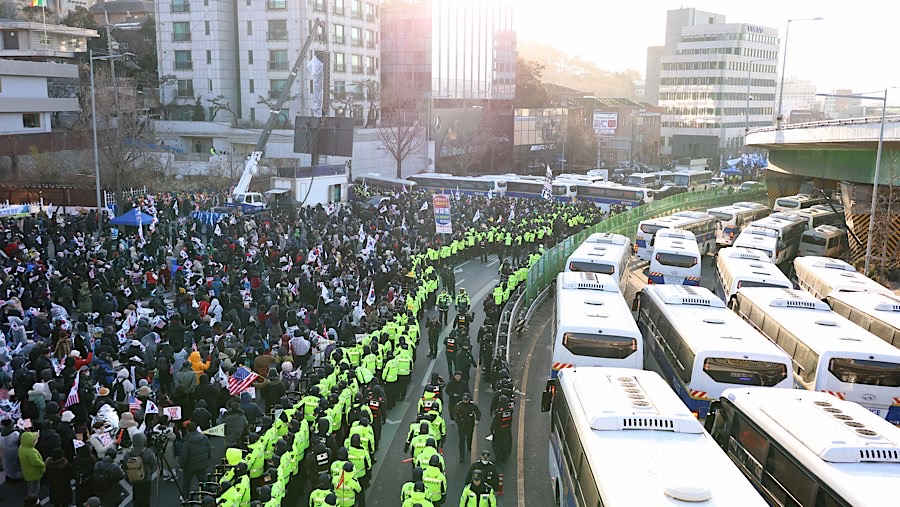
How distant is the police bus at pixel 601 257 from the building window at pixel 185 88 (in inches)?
1848

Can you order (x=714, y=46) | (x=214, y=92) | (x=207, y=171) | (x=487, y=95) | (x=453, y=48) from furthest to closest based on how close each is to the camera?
(x=714, y=46) < (x=487, y=95) < (x=453, y=48) < (x=214, y=92) < (x=207, y=171)

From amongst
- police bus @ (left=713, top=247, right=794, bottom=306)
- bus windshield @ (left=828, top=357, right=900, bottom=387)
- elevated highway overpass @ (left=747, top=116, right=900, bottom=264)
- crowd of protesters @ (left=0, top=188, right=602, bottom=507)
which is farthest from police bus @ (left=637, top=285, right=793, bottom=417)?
elevated highway overpass @ (left=747, top=116, right=900, bottom=264)

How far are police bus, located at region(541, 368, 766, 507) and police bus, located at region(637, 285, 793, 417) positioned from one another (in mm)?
2565

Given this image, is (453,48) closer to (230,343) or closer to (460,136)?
(460,136)

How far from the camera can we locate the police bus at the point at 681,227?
32281mm

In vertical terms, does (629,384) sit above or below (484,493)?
above

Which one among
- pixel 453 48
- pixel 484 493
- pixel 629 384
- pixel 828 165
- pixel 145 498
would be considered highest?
pixel 453 48

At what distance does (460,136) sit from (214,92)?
22897 mm

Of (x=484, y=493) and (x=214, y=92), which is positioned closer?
(x=484, y=493)

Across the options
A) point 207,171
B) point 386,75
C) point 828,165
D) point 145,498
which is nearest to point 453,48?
point 386,75

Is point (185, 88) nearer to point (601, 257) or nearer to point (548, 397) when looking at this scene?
point (601, 257)

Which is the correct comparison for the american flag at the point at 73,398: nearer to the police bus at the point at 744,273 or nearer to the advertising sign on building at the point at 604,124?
the police bus at the point at 744,273

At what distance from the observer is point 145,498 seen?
1088 cm

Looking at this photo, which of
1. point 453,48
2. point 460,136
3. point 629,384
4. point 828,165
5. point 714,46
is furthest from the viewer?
point 714,46
